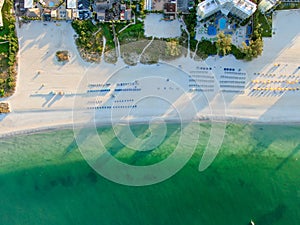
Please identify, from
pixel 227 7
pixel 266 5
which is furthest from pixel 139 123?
pixel 266 5

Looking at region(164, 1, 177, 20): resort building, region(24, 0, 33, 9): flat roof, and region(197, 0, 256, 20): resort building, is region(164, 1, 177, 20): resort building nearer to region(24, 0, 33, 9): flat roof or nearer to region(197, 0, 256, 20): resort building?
region(197, 0, 256, 20): resort building

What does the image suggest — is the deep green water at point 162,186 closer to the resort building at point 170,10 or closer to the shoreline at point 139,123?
the shoreline at point 139,123

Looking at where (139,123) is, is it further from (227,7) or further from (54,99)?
(227,7)

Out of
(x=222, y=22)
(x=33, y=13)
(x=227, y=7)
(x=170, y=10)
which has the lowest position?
(x=222, y=22)

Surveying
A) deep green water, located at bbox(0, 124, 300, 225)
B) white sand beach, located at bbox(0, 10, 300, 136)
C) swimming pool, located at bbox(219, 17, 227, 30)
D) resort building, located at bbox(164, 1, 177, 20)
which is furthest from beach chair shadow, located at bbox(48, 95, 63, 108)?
swimming pool, located at bbox(219, 17, 227, 30)

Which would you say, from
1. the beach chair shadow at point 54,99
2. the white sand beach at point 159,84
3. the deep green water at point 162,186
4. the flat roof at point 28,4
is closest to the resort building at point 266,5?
the white sand beach at point 159,84

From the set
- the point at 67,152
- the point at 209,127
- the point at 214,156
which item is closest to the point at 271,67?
the point at 209,127
